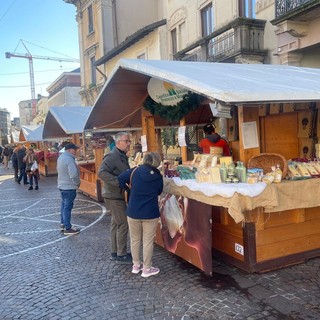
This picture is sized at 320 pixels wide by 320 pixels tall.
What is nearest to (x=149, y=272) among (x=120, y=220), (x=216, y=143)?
(x=120, y=220)

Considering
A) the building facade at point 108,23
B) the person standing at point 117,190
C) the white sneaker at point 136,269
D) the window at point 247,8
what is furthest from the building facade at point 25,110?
the white sneaker at point 136,269

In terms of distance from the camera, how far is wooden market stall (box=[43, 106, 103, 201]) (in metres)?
10.4

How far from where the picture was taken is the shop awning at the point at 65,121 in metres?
13.4

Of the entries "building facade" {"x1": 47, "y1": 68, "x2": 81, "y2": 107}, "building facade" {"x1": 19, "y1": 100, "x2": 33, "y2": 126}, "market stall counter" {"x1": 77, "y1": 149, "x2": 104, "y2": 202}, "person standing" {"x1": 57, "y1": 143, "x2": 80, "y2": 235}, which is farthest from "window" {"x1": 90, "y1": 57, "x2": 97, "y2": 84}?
"building facade" {"x1": 19, "y1": 100, "x2": 33, "y2": 126}

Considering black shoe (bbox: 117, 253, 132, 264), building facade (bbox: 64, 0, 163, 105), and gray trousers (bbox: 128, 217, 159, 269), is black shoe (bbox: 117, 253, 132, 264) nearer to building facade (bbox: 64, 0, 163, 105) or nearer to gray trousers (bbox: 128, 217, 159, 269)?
Result: gray trousers (bbox: 128, 217, 159, 269)

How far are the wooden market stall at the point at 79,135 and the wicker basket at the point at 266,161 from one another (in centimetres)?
635

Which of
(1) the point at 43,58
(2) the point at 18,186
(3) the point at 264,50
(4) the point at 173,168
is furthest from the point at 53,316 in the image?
(1) the point at 43,58

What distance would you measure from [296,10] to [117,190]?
7.78 m

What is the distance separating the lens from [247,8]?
12992mm

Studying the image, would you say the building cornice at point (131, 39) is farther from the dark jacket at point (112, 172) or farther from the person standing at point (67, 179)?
the dark jacket at point (112, 172)

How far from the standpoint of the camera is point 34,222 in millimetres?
7961

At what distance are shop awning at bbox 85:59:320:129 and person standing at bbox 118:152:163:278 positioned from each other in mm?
1048

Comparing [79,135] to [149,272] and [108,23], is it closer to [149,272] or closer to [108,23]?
[149,272]

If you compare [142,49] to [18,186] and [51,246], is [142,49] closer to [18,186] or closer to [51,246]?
[18,186]
